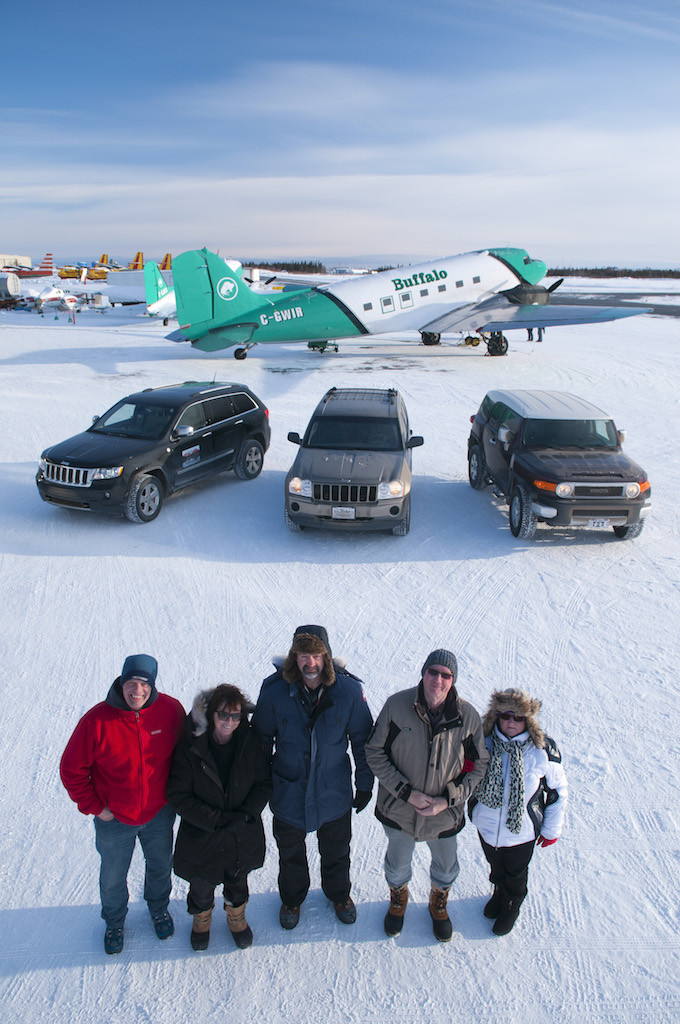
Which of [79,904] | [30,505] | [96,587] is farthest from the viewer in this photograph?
[30,505]

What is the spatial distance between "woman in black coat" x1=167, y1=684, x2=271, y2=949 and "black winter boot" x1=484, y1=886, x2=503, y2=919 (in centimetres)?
136

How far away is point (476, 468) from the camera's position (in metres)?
10.7

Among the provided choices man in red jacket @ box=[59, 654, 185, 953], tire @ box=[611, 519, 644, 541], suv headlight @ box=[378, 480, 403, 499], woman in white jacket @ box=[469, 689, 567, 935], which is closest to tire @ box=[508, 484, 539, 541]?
tire @ box=[611, 519, 644, 541]

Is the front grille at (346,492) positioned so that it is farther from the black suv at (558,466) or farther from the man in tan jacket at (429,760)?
the man in tan jacket at (429,760)

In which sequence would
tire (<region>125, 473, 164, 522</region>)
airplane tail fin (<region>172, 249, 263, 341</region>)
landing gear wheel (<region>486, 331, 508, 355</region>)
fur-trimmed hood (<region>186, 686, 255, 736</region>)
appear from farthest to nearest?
1. landing gear wheel (<region>486, 331, 508, 355</region>)
2. airplane tail fin (<region>172, 249, 263, 341</region>)
3. tire (<region>125, 473, 164, 522</region>)
4. fur-trimmed hood (<region>186, 686, 255, 736</region>)

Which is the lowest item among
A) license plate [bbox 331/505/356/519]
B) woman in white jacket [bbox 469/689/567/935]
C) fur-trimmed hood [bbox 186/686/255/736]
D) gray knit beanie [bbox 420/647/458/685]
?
license plate [bbox 331/505/356/519]

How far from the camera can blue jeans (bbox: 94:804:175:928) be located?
340 cm

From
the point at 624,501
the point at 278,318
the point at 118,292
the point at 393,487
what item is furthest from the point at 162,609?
the point at 118,292

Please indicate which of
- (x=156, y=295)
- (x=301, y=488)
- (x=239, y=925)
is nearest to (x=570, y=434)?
(x=301, y=488)

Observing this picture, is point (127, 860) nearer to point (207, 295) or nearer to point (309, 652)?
point (309, 652)

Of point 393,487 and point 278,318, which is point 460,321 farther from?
point 393,487

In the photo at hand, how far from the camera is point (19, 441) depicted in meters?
12.6

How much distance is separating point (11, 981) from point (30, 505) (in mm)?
7534

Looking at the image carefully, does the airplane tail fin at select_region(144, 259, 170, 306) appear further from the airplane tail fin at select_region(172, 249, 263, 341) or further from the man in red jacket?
Result: the man in red jacket
